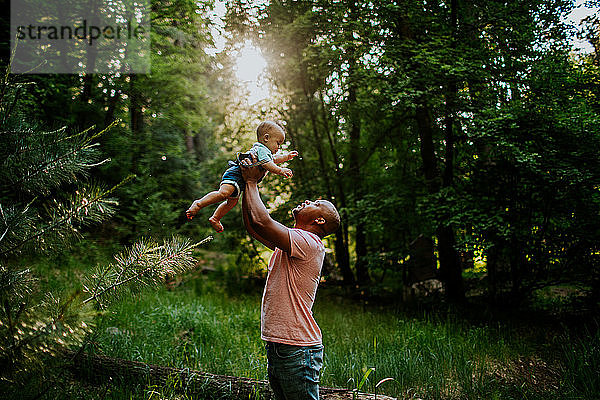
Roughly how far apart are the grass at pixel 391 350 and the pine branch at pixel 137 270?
0.98 ft

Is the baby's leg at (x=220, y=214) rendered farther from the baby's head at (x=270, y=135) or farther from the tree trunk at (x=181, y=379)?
the tree trunk at (x=181, y=379)

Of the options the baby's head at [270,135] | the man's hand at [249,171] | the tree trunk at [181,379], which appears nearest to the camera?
the man's hand at [249,171]

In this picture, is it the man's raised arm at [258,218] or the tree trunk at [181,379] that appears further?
the tree trunk at [181,379]

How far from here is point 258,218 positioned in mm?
1987

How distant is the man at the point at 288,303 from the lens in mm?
2051

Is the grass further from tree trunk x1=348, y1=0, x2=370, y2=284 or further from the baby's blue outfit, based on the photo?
tree trunk x1=348, y1=0, x2=370, y2=284

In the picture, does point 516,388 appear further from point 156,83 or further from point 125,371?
point 156,83

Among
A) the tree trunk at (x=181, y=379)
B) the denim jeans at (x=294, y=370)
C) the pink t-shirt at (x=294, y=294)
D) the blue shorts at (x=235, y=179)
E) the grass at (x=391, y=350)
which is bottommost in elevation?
the grass at (x=391, y=350)

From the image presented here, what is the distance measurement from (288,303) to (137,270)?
0.97 metres

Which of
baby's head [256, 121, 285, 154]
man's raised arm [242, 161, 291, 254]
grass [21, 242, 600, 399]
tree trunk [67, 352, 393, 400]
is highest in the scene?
baby's head [256, 121, 285, 154]

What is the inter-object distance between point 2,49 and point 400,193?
8.76m

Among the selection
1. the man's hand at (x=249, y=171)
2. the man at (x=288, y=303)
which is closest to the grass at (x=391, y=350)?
the man at (x=288, y=303)

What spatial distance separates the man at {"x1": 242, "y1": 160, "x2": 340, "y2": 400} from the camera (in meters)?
2.05

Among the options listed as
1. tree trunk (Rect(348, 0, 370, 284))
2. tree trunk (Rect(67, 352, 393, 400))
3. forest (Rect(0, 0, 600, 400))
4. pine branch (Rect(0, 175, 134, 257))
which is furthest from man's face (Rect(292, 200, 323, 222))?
tree trunk (Rect(348, 0, 370, 284))
